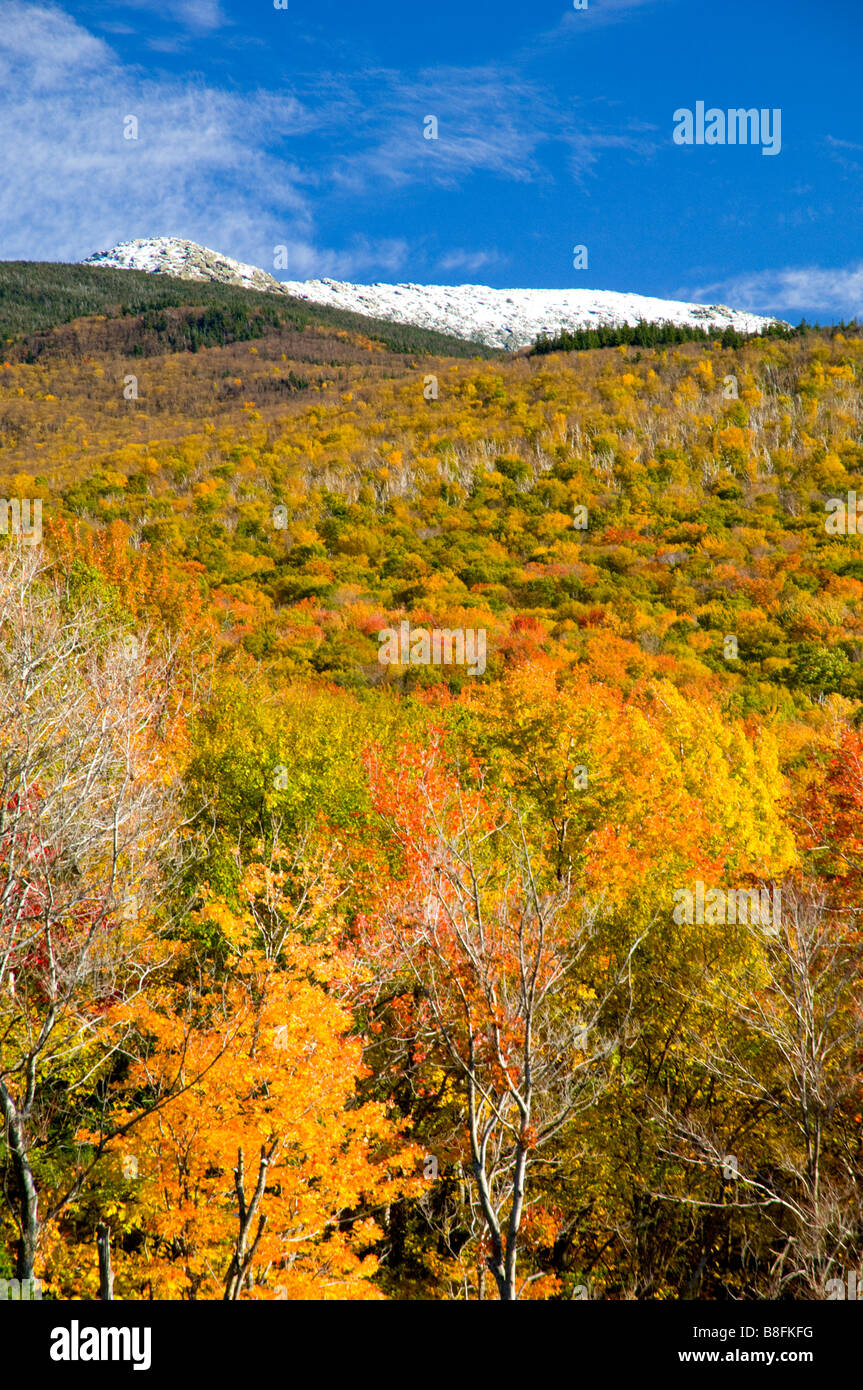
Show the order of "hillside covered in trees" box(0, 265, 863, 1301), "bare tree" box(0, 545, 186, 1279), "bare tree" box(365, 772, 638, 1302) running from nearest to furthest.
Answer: "bare tree" box(365, 772, 638, 1302)
"bare tree" box(0, 545, 186, 1279)
"hillside covered in trees" box(0, 265, 863, 1301)

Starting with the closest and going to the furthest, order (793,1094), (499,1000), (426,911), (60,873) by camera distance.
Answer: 1. (426,911)
2. (499,1000)
3. (793,1094)
4. (60,873)

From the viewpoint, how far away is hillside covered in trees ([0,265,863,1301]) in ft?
46.1

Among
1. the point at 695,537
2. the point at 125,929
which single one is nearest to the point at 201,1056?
the point at 125,929

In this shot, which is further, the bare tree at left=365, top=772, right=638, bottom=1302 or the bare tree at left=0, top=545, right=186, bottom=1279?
the bare tree at left=0, top=545, right=186, bottom=1279

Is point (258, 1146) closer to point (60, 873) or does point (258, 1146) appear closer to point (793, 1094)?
point (60, 873)

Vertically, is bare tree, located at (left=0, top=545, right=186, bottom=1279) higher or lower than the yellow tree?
higher

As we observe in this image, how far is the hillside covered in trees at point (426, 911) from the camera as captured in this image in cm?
1405

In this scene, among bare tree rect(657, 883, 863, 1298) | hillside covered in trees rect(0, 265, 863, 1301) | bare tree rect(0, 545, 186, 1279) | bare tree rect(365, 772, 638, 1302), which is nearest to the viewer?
bare tree rect(365, 772, 638, 1302)

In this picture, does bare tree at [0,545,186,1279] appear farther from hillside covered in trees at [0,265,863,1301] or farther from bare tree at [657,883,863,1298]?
bare tree at [657,883,863,1298]

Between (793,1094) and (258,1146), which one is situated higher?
(793,1094)

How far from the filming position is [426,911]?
1115 cm

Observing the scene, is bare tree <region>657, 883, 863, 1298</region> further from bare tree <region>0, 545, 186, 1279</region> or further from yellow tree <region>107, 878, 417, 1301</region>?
bare tree <region>0, 545, 186, 1279</region>

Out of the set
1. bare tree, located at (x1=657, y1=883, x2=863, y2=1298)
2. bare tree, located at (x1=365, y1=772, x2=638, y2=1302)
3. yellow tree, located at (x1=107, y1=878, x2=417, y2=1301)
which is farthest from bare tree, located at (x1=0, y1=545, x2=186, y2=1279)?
bare tree, located at (x1=657, y1=883, x2=863, y2=1298)

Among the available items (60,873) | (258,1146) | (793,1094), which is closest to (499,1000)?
(258,1146)
